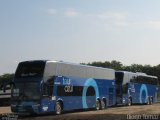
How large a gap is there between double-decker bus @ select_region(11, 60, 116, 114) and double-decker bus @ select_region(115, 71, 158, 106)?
8417 mm

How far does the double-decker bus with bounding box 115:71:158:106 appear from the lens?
43812mm

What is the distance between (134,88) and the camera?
4662 centimetres

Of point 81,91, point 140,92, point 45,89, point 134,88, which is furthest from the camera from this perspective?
point 140,92

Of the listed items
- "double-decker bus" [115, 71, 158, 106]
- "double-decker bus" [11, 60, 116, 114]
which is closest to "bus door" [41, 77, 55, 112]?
"double-decker bus" [11, 60, 116, 114]

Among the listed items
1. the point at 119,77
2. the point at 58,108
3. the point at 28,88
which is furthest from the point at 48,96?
the point at 119,77

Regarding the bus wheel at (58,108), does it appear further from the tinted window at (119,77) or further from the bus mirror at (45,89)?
the tinted window at (119,77)

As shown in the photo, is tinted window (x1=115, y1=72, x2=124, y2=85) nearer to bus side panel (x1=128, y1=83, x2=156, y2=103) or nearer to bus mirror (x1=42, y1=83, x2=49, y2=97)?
bus side panel (x1=128, y1=83, x2=156, y2=103)

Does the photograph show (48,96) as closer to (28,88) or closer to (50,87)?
(50,87)

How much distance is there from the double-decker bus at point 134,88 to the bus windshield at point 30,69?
50.6 ft

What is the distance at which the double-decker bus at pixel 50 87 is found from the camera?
28.6 metres

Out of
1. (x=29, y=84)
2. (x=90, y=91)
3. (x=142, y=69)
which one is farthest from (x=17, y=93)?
(x=142, y=69)

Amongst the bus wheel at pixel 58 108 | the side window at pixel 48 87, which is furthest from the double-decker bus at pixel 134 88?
the side window at pixel 48 87

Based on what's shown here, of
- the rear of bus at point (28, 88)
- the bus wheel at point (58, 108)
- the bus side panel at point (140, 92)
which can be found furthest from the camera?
the bus side panel at point (140, 92)

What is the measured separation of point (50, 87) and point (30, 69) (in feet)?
5.67
